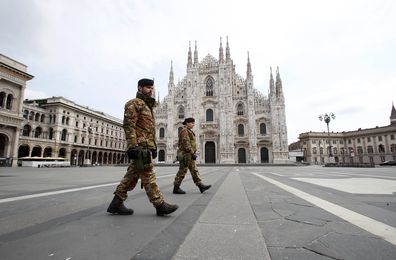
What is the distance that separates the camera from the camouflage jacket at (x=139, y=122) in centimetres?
270

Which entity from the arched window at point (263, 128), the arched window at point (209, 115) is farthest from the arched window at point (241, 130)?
the arched window at point (209, 115)

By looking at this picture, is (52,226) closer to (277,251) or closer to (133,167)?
(133,167)

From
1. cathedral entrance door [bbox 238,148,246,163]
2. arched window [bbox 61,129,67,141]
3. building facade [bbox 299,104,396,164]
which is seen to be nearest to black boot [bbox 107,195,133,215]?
cathedral entrance door [bbox 238,148,246,163]

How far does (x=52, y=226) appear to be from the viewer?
216 centimetres

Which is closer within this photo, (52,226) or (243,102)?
(52,226)

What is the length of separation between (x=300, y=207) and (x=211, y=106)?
34366 millimetres

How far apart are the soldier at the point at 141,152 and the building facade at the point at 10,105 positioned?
29.5 m

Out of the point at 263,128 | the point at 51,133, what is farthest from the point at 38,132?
the point at 263,128

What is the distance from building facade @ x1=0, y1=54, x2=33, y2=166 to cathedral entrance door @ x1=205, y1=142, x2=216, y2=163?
83.7 feet

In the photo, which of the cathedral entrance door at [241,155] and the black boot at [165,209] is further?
the cathedral entrance door at [241,155]

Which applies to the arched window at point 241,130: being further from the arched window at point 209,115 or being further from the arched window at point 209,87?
the arched window at point 209,87

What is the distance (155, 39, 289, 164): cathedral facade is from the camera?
111ft

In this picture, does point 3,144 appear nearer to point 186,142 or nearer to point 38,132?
point 38,132

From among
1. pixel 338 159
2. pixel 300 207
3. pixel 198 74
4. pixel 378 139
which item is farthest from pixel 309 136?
pixel 300 207
